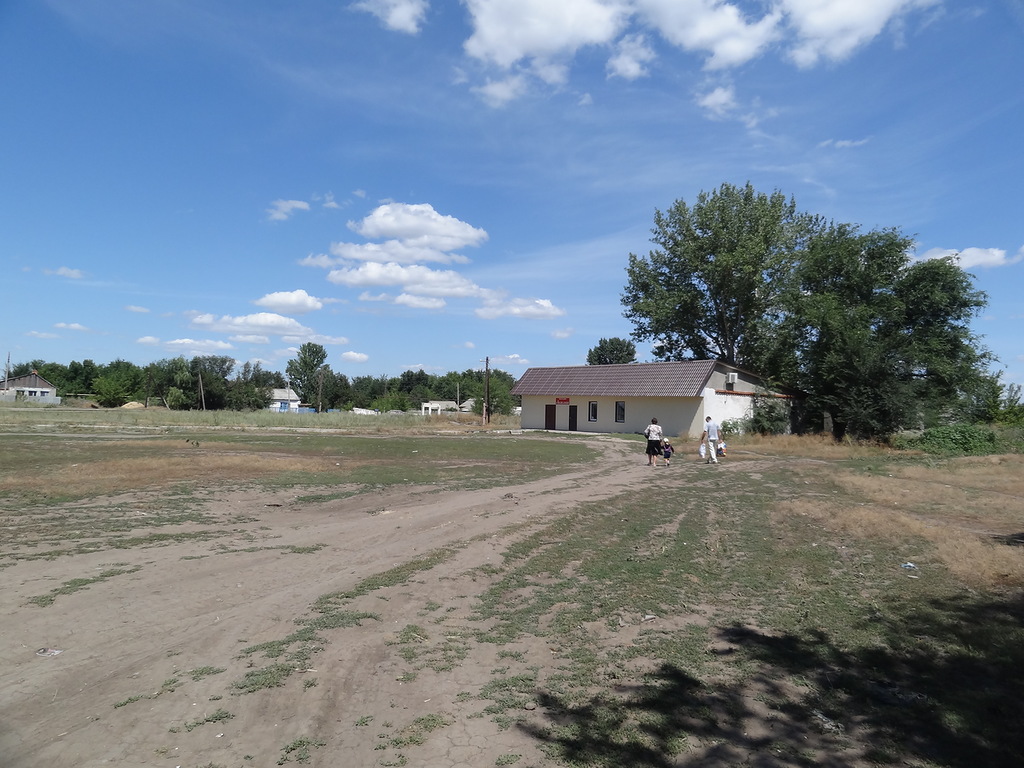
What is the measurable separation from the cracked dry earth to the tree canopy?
30.6 meters

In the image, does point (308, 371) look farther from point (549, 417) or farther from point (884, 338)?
point (884, 338)

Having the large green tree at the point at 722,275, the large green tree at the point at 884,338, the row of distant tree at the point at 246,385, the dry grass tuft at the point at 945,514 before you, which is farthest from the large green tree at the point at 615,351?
the dry grass tuft at the point at 945,514

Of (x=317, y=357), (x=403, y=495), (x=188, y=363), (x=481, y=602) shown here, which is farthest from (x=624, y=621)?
(x=317, y=357)

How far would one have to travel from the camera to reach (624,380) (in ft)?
150

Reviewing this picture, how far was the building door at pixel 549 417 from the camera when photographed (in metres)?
50.4

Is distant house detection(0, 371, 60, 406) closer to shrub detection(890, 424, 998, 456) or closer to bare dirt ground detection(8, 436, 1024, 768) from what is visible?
shrub detection(890, 424, 998, 456)

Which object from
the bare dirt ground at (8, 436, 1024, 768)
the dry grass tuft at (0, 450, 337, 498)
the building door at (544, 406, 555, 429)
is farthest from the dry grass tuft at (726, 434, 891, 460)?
the dry grass tuft at (0, 450, 337, 498)

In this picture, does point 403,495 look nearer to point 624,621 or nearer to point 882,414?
point 624,621

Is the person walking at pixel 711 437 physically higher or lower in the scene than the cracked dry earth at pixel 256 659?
higher

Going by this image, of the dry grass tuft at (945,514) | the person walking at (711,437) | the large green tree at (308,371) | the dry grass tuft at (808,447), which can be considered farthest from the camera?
the large green tree at (308,371)

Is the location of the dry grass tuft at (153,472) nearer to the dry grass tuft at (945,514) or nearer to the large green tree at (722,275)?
the dry grass tuft at (945,514)

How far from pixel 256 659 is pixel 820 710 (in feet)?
14.2

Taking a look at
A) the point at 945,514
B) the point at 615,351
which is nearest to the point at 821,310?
the point at 945,514

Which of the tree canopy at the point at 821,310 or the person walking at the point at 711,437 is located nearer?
the person walking at the point at 711,437
